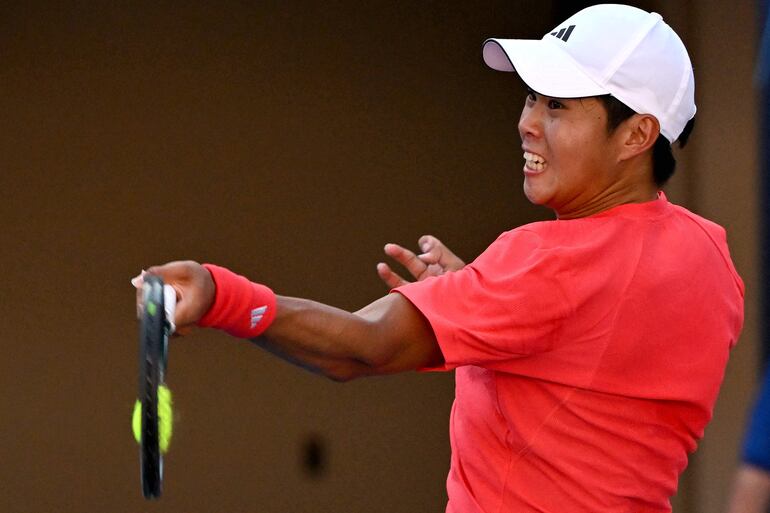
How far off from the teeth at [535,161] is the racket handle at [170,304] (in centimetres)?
81

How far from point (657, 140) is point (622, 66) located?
16cm

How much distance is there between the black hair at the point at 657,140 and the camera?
2381 millimetres

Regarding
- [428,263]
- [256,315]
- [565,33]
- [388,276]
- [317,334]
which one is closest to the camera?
[256,315]

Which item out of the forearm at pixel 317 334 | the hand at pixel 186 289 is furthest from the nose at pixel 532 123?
the hand at pixel 186 289

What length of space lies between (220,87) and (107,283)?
0.91 m

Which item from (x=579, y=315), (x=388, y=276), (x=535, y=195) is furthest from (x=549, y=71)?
(x=388, y=276)

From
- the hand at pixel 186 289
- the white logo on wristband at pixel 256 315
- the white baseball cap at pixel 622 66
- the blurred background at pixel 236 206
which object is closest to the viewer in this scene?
the hand at pixel 186 289

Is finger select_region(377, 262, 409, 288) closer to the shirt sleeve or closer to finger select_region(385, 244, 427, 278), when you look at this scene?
finger select_region(385, 244, 427, 278)

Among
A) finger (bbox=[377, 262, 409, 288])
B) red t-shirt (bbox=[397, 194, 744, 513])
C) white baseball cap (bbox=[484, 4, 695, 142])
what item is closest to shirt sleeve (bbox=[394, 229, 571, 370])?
red t-shirt (bbox=[397, 194, 744, 513])

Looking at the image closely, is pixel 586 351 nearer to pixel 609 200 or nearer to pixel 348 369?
pixel 609 200

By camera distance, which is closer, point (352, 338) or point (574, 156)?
point (352, 338)

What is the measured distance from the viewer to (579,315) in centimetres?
222

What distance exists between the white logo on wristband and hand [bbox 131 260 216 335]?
0.31ft

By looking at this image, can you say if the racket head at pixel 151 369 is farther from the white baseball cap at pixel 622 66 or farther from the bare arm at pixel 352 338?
the white baseball cap at pixel 622 66
